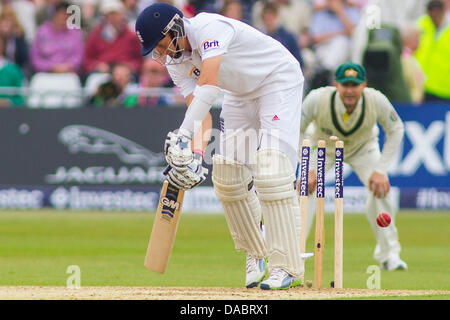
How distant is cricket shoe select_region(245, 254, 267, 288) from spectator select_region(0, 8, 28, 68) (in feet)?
28.2

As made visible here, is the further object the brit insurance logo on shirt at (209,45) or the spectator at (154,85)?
the spectator at (154,85)

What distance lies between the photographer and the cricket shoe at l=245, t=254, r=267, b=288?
6.65 m

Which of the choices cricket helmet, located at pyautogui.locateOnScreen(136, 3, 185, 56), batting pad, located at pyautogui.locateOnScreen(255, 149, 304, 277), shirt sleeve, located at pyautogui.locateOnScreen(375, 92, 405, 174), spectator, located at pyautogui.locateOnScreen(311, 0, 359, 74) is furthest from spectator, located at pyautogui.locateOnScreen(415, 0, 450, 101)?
cricket helmet, located at pyautogui.locateOnScreen(136, 3, 185, 56)

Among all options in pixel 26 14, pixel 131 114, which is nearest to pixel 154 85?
pixel 131 114

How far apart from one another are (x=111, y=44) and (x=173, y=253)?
5.41 m

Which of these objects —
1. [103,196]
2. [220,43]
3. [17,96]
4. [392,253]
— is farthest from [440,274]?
[17,96]

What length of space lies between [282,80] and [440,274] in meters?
2.54

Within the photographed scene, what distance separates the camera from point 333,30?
14844mm

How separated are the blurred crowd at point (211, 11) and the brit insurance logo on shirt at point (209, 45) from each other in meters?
7.37

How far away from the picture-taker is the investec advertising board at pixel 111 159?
43.1 feet

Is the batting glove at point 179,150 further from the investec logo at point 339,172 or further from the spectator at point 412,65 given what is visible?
the spectator at point 412,65

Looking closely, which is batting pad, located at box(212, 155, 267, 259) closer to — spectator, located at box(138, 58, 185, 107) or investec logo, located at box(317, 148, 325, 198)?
investec logo, located at box(317, 148, 325, 198)

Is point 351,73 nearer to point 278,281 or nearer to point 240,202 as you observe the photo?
point 240,202

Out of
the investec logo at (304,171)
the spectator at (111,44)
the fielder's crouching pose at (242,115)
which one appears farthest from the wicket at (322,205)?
the spectator at (111,44)
